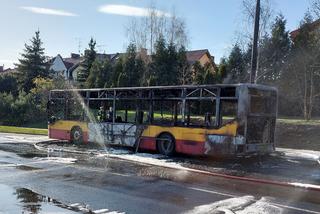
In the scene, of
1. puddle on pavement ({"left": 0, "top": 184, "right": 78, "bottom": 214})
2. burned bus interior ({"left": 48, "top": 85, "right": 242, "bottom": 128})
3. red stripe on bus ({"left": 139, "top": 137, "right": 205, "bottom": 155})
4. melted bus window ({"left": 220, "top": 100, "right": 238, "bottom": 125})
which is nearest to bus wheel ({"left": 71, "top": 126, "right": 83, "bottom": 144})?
burned bus interior ({"left": 48, "top": 85, "right": 242, "bottom": 128})

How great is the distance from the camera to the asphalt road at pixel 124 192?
8.87 metres

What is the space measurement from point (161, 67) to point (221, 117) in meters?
31.2

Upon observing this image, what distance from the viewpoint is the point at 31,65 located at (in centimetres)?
5994

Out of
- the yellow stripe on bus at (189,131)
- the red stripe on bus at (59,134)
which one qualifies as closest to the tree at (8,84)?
the red stripe on bus at (59,134)

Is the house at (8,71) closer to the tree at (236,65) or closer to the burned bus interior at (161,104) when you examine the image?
the tree at (236,65)

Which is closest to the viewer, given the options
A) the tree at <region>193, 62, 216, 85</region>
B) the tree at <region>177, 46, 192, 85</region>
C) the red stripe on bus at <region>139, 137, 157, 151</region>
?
the red stripe on bus at <region>139, 137, 157, 151</region>

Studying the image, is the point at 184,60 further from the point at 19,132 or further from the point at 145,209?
the point at 145,209

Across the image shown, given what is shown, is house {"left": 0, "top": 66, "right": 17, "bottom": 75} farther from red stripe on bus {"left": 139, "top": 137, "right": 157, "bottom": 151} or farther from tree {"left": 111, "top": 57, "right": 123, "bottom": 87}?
red stripe on bus {"left": 139, "top": 137, "right": 157, "bottom": 151}

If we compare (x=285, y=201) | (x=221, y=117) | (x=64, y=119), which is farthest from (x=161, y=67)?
(x=285, y=201)

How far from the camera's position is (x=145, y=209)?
28.7ft

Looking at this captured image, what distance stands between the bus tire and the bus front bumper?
7.56 m

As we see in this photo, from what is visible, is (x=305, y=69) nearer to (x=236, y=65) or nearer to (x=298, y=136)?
(x=298, y=136)

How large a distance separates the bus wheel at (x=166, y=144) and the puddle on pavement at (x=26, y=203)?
780cm

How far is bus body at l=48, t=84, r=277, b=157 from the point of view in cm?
1562
